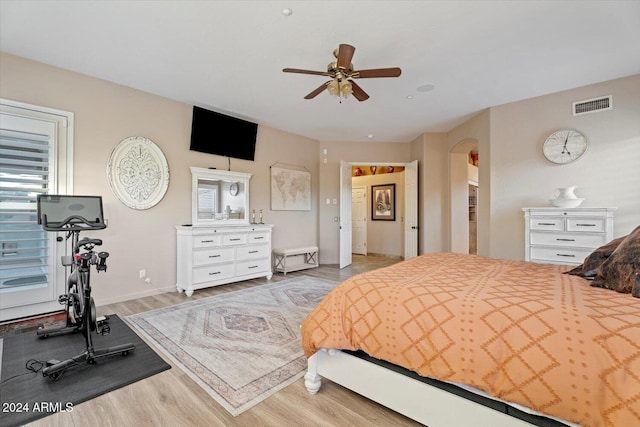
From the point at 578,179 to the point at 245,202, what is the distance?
4.88m

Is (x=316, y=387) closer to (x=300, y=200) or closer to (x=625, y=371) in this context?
(x=625, y=371)

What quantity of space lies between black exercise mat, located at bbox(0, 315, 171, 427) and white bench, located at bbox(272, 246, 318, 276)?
9.41ft

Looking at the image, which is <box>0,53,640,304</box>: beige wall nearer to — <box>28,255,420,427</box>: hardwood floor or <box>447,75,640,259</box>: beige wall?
<box>447,75,640,259</box>: beige wall

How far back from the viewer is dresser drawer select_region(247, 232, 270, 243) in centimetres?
468

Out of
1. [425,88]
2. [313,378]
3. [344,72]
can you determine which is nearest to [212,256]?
[313,378]

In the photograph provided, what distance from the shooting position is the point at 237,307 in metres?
3.41

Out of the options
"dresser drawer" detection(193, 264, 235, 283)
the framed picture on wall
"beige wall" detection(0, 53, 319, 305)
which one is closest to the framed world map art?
"beige wall" detection(0, 53, 319, 305)

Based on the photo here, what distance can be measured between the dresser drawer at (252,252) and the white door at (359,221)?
397 cm

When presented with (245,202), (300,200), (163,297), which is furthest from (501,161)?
(163,297)

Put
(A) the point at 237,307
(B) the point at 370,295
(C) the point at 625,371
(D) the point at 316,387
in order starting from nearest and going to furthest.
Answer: (C) the point at 625,371
(B) the point at 370,295
(D) the point at 316,387
(A) the point at 237,307

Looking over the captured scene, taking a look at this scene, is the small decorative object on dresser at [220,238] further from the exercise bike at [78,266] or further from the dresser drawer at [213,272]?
the exercise bike at [78,266]

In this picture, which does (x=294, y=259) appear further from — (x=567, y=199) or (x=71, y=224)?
(x=567, y=199)

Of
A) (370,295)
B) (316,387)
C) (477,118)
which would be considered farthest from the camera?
→ (477,118)

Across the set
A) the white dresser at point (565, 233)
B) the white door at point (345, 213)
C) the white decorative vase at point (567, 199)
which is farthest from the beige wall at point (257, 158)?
the white door at point (345, 213)
